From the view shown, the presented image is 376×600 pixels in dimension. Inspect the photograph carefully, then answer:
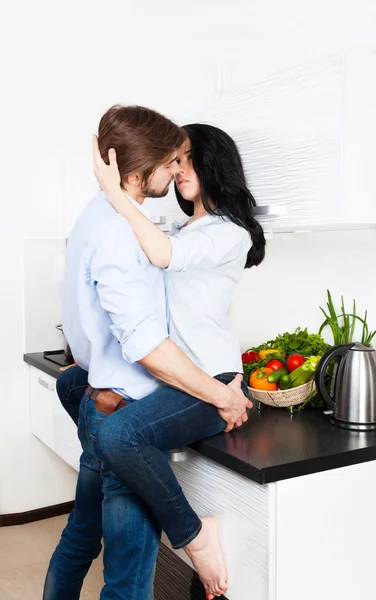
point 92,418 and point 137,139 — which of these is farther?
point 92,418

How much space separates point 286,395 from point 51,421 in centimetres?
140

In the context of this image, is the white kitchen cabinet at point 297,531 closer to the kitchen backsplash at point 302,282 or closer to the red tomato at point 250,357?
the red tomato at point 250,357

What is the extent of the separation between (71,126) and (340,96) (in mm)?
1868

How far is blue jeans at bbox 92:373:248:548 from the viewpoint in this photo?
151 centimetres

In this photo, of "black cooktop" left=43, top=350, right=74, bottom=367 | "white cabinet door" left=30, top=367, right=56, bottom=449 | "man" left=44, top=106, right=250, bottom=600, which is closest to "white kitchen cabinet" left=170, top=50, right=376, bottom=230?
"man" left=44, top=106, right=250, bottom=600

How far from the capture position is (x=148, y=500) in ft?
5.06

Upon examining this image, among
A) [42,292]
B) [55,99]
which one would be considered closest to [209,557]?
[42,292]

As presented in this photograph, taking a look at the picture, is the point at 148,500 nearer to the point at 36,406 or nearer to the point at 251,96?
the point at 251,96

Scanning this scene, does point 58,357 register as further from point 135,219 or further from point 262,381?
point 135,219

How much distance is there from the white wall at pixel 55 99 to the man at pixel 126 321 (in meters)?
1.33

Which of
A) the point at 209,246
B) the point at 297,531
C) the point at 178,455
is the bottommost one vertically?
the point at 297,531

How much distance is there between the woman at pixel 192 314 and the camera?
60.1 inches

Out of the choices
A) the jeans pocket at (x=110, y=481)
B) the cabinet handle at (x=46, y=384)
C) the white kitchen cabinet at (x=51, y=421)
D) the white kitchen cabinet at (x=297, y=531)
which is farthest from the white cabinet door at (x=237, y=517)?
the cabinet handle at (x=46, y=384)

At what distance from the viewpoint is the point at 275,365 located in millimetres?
1975
